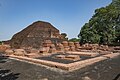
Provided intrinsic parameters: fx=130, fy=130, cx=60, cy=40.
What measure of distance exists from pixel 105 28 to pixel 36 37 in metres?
12.7

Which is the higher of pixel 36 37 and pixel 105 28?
pixel 105 28

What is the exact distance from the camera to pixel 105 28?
931 inches

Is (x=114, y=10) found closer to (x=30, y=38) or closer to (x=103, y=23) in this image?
(x=103, y=23)

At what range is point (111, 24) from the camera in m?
24.2

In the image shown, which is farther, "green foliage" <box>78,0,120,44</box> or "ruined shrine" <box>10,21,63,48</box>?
"green foliage" <box>78,0,120,44</box>

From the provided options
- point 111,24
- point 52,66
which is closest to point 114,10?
point 111,24

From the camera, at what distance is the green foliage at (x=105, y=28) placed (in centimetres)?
2313

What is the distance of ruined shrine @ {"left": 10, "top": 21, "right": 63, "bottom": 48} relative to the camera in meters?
22.2

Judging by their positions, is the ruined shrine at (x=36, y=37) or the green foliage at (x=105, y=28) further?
the green foliage at (x=105, y=28)

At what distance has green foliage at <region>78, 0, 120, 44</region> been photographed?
2313 cm

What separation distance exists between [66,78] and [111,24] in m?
22.3

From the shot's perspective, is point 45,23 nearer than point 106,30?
No

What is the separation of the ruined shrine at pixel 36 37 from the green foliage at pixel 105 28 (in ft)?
17.8

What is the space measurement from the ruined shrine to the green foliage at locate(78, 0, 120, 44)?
17.8 ft
